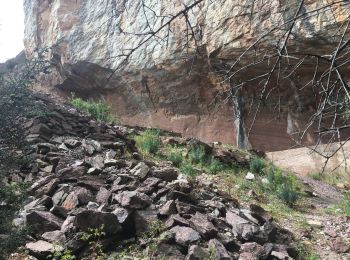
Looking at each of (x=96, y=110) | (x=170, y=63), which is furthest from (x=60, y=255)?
(x=170, y=63)

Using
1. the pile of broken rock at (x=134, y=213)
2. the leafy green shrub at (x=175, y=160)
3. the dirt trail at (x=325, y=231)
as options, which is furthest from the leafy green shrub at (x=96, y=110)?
the dirt trail at (x=325, y=231)

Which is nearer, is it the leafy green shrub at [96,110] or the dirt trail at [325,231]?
the dirt trail at [325,231]

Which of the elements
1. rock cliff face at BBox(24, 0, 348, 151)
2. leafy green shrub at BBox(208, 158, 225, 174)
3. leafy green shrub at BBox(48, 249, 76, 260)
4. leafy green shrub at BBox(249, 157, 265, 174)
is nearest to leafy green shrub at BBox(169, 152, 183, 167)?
leafy green shrub at BBox(208, 158, 225, 174)

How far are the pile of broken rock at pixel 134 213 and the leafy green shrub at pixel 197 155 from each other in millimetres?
1465

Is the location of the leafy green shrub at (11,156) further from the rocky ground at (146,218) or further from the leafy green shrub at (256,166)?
the leafy green shrub at (256,166)

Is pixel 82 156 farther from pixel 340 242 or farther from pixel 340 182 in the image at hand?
pixel 340 182

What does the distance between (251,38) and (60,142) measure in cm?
566

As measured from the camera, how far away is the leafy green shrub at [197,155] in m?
8.68

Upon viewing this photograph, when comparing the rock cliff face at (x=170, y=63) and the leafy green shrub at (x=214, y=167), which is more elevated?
the rock cliff face at (x=170, y=63)

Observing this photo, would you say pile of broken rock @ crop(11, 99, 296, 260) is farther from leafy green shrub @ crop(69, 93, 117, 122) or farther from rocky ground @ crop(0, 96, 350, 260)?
leafy green shrub @ crop(69, 93, 117, 122)

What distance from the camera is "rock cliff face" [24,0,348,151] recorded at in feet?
36.1

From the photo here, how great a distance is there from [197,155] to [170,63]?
197 inches

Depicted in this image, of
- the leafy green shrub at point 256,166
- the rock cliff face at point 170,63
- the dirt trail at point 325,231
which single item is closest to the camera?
the dirt trail at point 325,231

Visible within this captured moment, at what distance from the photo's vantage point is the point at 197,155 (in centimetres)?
879
